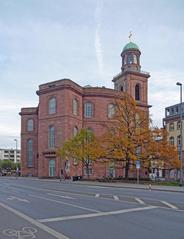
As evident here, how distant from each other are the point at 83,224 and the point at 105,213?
116 inches

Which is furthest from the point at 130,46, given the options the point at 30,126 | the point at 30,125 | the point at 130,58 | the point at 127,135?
the point at 127,135

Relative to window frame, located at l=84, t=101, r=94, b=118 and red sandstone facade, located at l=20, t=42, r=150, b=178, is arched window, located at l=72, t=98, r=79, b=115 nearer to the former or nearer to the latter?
red sandstone facade, located at l=20, t=42, r=150, b=178

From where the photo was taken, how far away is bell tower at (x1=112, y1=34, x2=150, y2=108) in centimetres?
9625

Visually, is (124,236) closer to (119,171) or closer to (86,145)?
(86,145)

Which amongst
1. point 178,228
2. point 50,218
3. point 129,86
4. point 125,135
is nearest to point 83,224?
point 50,218

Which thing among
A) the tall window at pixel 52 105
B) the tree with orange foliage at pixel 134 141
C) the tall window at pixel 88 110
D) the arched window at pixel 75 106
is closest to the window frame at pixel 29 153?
the tall window at pixel 52 105

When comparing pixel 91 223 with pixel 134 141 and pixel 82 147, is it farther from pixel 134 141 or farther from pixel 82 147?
pixel 82 147

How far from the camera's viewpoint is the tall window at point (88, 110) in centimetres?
8851

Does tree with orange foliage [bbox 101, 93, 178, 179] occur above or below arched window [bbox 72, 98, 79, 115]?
below

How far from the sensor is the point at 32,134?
318ft

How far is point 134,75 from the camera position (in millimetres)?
96438

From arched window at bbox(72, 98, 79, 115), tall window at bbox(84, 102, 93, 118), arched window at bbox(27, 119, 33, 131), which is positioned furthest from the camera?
arched window at bbox(27, 119, 33, 131)

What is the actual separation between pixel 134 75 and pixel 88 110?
51.9 ft

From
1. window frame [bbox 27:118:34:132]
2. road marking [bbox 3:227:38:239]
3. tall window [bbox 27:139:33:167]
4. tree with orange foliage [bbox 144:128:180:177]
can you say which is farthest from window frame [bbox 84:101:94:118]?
road marking [bbox 3:227:38:239]
